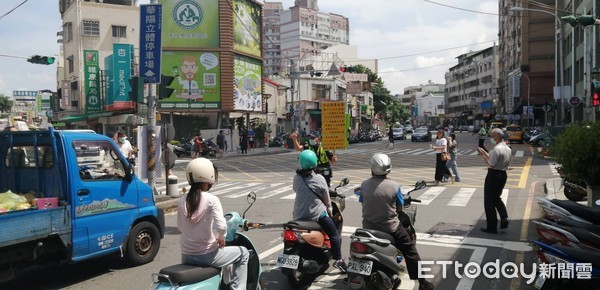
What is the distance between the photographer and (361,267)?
4980mm

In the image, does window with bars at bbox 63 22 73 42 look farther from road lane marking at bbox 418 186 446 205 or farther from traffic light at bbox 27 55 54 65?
road lane marking at bbox 418 186 446 205

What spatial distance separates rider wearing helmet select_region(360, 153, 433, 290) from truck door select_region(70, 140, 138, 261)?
3.35 m

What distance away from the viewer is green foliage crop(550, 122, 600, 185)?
8.27m

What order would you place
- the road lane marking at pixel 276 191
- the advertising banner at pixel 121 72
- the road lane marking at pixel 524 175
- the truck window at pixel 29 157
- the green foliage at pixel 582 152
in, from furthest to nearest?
the advertising banner at pixel 121 72
the road lane marking at pixel 524 175
the road lane marking at pixel 276 191
the green foliage at pixel 582 152
the truck window at pixel 29 157

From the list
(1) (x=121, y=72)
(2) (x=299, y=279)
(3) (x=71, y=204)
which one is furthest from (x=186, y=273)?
(1) (x=121, y=72)

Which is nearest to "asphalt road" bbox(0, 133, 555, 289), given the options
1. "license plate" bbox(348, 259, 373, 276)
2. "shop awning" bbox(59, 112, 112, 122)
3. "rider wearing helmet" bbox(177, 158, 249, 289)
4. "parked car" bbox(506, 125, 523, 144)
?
"license plate" bbox(348, 259, 373, 276)

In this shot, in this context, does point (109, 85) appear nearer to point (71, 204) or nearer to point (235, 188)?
point (235, 188)

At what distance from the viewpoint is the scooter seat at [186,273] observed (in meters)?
3.88

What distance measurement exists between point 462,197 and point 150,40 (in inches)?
360

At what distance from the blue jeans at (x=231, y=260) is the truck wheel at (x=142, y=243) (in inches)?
108

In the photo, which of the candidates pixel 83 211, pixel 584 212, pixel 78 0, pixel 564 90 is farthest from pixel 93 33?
pixel 584 212

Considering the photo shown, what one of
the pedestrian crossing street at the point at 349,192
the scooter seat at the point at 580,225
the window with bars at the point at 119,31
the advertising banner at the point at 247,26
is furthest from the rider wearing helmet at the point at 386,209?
the window with bars at the point at 119,31

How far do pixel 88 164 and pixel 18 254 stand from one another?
160cm
